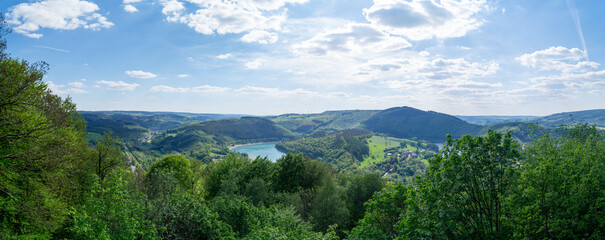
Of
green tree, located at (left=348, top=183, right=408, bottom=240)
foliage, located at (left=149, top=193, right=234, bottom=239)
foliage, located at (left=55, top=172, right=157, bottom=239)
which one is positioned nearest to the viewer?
foliage, located at (left=55, top=172, right=157, bottom=239)

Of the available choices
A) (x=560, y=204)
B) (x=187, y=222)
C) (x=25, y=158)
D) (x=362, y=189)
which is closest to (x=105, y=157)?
(x=25, y=158)

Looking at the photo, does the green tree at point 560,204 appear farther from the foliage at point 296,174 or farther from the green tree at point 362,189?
the foliage at point 296,174

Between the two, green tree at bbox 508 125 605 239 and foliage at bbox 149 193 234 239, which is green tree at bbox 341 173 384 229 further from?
green tree at bbox 508 125 605 239

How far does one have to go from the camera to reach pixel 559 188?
9.59 meters

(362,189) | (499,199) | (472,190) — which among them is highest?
(472,190)

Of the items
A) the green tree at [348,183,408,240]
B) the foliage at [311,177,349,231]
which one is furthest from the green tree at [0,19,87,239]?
the foliage at [311,177,349,231]

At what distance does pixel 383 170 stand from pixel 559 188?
6951 inches

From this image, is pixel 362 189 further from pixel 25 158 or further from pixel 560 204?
pixel 25 158

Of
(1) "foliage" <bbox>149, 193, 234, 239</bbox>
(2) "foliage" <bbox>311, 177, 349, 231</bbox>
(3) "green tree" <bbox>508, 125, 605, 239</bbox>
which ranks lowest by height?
(2) "foliage" <bbox>311, 177, 349, 231</bbox>

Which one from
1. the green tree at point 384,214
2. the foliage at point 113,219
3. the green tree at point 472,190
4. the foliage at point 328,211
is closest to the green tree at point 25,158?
the foliage at point 113,219

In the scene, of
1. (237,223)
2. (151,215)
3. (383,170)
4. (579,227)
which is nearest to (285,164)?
(237,223)

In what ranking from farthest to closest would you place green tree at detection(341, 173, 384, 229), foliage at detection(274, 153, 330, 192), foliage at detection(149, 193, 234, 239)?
foliage at detection(274, 153, 330, 192) < green tree at detection(341, 173, 384, 229) < foliage at detection(149, 193, 234, 239)

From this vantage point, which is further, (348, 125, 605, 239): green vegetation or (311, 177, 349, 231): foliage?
(311, 177, 349, 231): foliage

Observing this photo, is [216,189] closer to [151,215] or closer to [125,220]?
[151,215]
